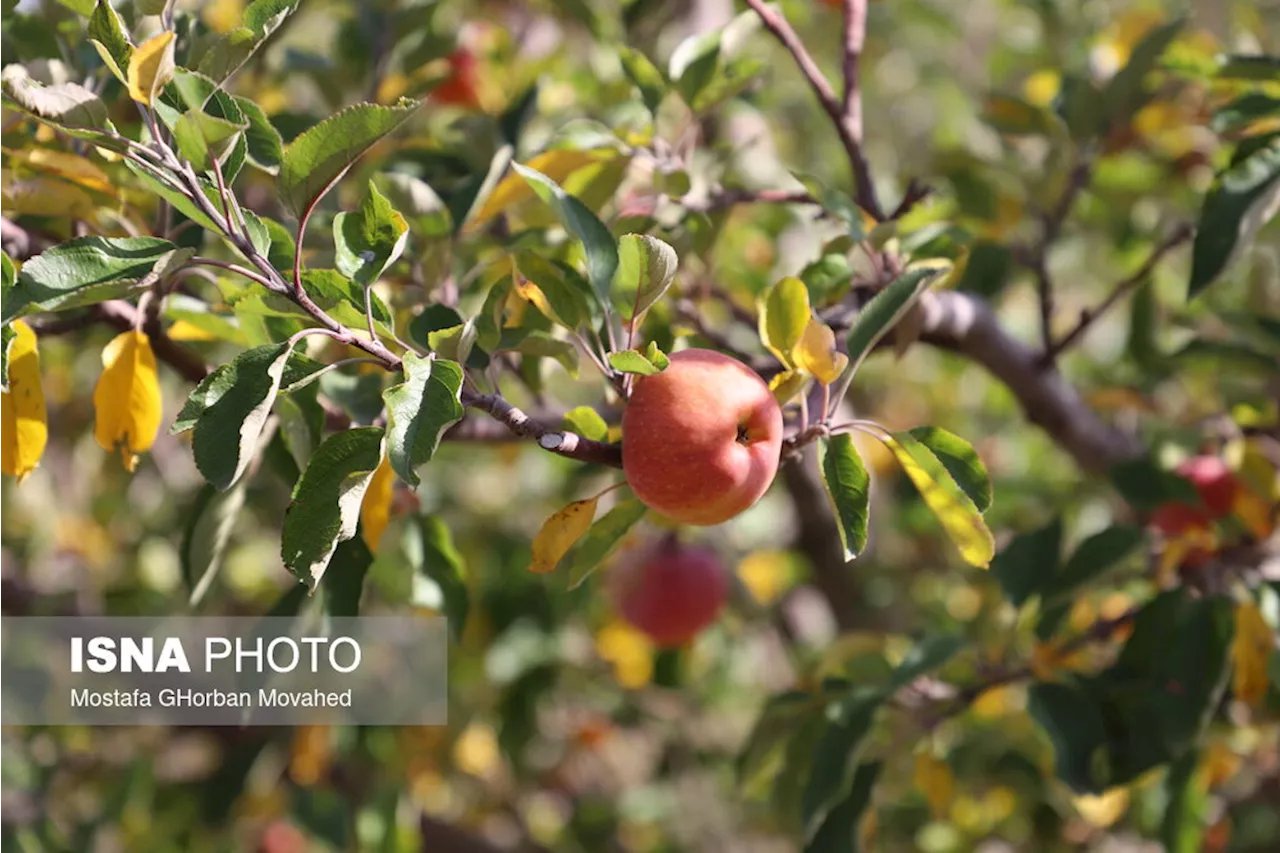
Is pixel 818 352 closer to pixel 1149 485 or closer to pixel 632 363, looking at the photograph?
pixel 632 363

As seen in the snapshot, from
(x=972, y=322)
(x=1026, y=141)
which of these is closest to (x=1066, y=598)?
(x=972, y=322)

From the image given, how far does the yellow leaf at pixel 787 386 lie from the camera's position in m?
0.81

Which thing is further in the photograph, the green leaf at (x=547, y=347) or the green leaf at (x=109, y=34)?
the green leaf at (x=547, y=347)

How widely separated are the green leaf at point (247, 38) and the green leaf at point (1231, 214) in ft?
2.34

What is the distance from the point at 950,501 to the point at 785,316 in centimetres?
16

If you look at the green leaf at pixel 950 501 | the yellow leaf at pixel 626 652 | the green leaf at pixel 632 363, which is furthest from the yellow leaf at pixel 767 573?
the green leaf at pixel 632 363

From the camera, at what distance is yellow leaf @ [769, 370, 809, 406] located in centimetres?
81

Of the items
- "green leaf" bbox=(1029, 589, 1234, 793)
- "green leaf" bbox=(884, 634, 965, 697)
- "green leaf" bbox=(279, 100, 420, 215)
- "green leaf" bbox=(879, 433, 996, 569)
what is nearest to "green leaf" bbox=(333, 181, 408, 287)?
"green leaf" bbox=(279, 100, 420, 215)

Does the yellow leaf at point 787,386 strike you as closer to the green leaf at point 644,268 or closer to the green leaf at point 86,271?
the green leaf at point 644,268

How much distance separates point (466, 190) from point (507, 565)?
805 millimetres

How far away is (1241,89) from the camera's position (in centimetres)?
129

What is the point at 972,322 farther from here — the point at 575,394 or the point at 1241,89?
the point at 575,394

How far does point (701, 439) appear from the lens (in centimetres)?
75

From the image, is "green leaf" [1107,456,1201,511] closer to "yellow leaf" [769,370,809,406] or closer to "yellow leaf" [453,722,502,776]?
"yellow leaf" [769,370,809,406]
